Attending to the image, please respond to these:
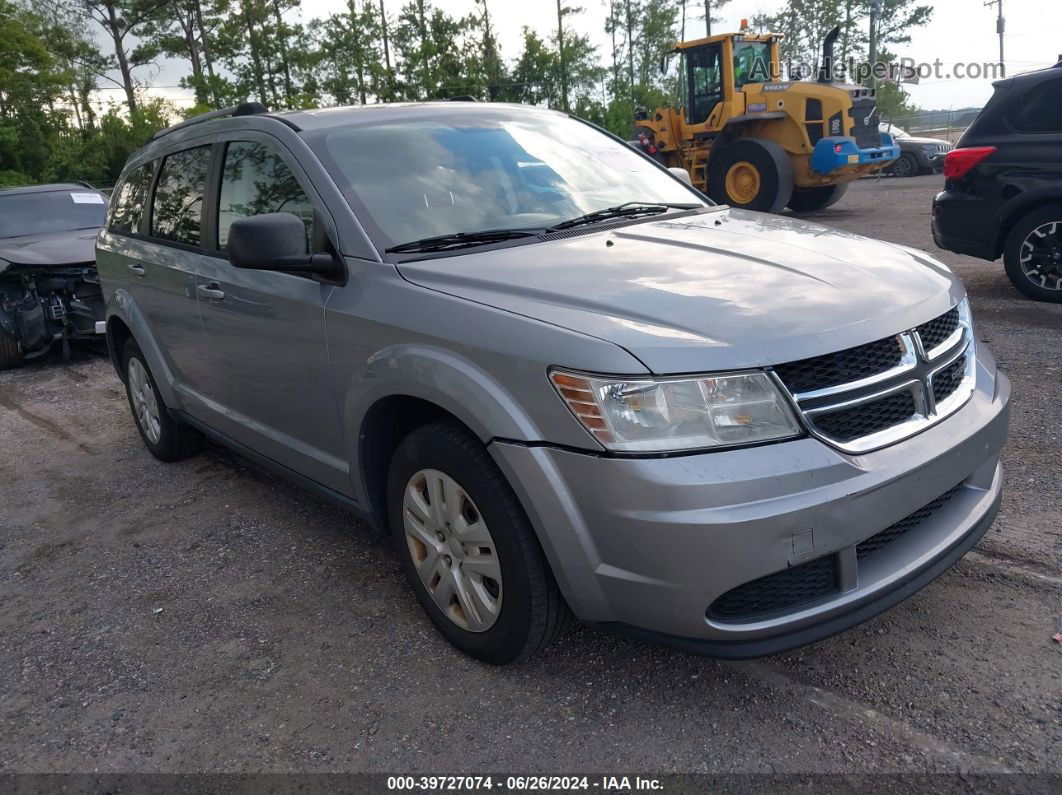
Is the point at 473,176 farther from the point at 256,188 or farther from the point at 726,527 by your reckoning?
→ the point at 726,527

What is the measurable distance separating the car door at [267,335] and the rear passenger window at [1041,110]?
19.1 feet

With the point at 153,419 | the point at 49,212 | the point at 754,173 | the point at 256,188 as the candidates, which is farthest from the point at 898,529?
the point at 754,173

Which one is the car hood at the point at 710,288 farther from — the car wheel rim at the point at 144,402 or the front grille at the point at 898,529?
the car wheel rim at the point at 144,402

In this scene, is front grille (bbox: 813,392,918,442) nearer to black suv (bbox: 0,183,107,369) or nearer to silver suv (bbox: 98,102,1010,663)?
silver suv (bbox: 98,102,1010,663)

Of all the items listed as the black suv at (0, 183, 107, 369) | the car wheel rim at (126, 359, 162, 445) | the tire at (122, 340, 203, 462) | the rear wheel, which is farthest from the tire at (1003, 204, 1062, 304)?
the rear wheel

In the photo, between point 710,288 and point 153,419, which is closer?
point 710,288

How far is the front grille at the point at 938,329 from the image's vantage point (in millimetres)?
2506

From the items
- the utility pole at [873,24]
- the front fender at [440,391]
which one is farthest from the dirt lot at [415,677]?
the utility pole at [873,24]

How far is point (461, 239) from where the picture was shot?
9.97 ft

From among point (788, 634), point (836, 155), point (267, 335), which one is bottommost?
point (788, 634)

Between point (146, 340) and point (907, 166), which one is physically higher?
point (907, 166)

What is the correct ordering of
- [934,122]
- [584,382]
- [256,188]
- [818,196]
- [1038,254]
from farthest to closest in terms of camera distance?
[934,122], [818,196], [1038,254], [256,188], [584,382]

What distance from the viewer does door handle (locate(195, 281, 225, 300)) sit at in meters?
3.67

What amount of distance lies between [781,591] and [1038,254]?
225 inches
